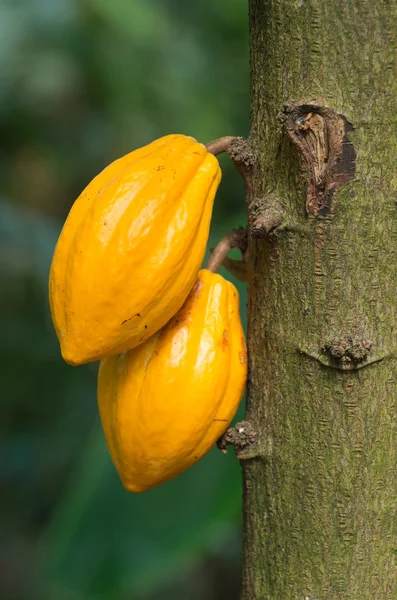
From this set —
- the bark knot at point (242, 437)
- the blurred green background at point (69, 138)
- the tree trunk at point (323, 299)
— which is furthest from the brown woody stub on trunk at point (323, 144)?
the blurred green background at point (69, 138)

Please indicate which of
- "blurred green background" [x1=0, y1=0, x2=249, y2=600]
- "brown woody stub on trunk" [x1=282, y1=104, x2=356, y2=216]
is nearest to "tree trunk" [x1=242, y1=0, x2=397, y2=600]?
"brown woody stub on trunk" [x1=282, y1=104, x2=356, y2=216]

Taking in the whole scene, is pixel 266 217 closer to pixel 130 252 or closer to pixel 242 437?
pixel 130 252

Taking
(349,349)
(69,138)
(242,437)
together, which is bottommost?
(69,138)

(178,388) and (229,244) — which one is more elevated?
(229,244)

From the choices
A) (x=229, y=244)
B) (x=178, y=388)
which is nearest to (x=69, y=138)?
(x=229, y=244)

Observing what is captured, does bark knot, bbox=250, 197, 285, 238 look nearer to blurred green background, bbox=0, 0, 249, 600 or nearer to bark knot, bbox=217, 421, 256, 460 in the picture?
bark knot, bbox=217, 421, 256, 460

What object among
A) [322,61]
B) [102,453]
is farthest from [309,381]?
[102,453]
